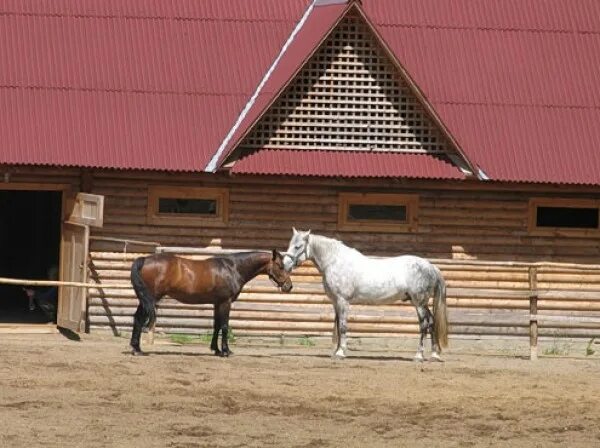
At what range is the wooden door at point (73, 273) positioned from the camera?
77.2 ft

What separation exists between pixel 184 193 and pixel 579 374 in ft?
21.2

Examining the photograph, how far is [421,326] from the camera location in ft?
72.6

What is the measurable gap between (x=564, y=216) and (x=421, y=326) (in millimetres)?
4115

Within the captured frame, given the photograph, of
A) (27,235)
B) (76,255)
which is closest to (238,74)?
(76,255)

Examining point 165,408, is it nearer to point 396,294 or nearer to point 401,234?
point 396,294

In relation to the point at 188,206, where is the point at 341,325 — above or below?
below

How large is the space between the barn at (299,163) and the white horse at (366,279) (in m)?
1.42

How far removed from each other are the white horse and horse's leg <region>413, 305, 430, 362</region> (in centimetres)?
1

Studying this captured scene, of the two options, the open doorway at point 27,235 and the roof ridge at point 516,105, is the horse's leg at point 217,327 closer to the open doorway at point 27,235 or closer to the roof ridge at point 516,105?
the roof ridge at point 516,105

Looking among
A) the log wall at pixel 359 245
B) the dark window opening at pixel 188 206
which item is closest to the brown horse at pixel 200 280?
the log wall at pixel 359 245

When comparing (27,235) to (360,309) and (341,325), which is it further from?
(341,325)

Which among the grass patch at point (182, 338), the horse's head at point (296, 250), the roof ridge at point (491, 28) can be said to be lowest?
the grass patch at point (182, 338)

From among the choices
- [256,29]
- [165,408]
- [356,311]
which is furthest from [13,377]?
[256,29]

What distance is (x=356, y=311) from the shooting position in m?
24.2
